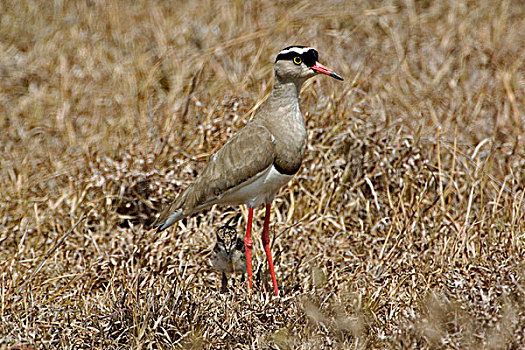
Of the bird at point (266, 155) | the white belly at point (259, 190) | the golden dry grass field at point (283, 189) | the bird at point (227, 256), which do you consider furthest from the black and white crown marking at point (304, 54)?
the golden dry grass field at point (283, 189)

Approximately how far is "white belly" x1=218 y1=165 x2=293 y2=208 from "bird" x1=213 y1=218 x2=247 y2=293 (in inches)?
7.5

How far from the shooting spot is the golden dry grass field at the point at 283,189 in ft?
11.0

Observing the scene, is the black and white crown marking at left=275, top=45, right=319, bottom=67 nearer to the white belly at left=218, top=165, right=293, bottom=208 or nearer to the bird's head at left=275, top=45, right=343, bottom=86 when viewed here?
the bird's head at left=275, top=45, right=343, bottom=86

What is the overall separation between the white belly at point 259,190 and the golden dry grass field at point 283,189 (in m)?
0.43

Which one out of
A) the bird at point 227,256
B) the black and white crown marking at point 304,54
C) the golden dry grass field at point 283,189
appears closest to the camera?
the golden dry grass field at point 283,189

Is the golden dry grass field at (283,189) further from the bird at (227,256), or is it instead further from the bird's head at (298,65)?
the bird's head at (298,65)

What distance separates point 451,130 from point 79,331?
124 inches

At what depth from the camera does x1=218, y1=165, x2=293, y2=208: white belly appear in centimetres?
375

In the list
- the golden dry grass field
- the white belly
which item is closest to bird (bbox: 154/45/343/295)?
the white belly

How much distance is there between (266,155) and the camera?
3707 mm

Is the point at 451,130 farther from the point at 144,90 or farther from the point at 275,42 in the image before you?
the point at 144,90

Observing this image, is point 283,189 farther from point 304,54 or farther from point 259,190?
point 304,54

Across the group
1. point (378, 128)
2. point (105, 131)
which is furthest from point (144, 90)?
point (378, 128)

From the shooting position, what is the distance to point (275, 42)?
6.14 metres
